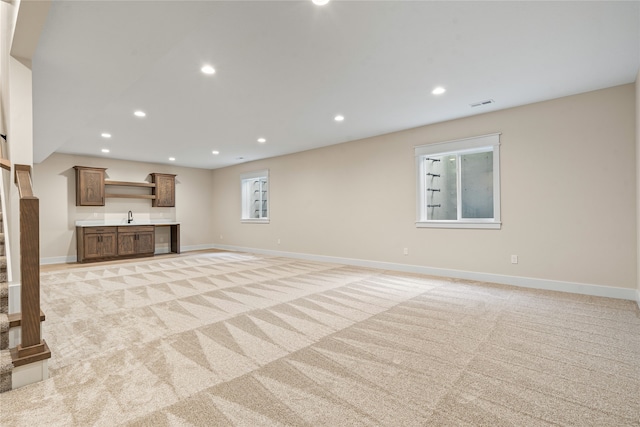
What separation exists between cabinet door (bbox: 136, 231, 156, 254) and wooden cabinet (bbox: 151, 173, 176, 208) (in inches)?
39.6

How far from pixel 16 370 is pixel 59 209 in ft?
22.8

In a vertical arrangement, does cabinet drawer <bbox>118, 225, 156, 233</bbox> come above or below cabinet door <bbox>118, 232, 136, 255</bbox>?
above

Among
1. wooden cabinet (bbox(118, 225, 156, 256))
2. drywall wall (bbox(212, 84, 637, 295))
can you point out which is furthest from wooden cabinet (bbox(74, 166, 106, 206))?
drywall wall (bbox(212, 84, 637, 295))

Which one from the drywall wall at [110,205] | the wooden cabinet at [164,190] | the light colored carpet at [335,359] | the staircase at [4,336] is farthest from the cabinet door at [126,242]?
the staircase at [4,336]

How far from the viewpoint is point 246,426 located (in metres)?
1.51

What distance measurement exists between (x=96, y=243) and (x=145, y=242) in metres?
1.09

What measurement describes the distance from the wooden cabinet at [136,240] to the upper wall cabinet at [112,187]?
2.87 feet

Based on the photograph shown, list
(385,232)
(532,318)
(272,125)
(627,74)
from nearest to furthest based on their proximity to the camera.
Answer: (532,318) → (627,74) → (272,125) → (385,232)

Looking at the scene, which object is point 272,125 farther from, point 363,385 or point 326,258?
point 363,385

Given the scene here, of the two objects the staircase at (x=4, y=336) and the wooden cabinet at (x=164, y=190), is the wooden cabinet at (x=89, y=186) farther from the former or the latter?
the staircase at (x=4, y=336)

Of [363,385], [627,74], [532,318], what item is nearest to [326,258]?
[532,318]

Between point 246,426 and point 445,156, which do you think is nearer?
point 246,426

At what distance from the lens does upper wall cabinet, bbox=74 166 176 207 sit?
7.36 metres

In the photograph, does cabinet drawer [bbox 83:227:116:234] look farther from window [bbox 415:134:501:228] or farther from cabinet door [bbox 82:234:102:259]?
window [bbox 415:134:501:228]
